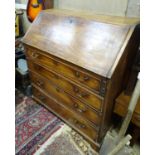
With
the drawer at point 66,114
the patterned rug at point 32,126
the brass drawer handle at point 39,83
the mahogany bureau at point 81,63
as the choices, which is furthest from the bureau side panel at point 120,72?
the brass drawer handle at point 39,83

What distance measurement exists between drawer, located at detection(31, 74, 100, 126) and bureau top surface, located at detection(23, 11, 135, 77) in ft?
1.25

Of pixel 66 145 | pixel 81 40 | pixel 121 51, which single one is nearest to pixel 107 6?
pixel 81 40

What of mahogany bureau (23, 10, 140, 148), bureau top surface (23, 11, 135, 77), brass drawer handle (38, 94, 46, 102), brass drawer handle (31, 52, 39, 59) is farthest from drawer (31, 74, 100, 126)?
bureau top surface (23, 11, 135, 77)

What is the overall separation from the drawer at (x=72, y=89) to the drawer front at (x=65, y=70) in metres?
0.06

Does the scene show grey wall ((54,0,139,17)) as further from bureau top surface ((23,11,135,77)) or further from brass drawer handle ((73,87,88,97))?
brass drawer handle ((73,87,88,97))

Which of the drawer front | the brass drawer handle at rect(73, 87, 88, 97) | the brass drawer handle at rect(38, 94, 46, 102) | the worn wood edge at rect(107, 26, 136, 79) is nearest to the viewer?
the worn wood edge at rect(107, 26, 136, 79)

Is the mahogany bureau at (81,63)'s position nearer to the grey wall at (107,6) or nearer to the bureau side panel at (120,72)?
the bureau side panel at (120,72)

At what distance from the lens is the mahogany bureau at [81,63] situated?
41.1 inches

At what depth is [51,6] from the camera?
5.91 ft

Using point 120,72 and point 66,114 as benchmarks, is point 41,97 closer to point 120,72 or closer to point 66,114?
point 66,114

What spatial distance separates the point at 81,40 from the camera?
119 cm

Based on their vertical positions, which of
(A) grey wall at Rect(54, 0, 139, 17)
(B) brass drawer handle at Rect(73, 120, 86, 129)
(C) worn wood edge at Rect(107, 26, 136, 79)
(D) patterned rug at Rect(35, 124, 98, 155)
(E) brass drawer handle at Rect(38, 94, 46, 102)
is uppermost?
(A) grey wall at Rect(54, 0, 139, 17)

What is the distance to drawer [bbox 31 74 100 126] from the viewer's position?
1271mm
